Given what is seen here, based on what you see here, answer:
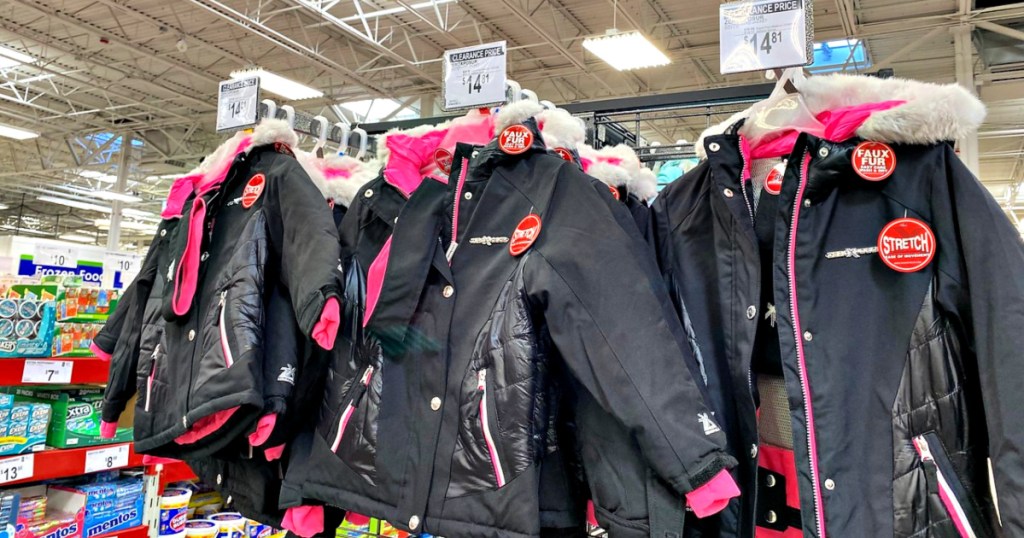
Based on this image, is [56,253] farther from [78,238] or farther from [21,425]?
[78,238]

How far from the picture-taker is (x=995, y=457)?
43.3 inches

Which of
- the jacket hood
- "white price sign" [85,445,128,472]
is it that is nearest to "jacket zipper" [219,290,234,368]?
the jacket hood

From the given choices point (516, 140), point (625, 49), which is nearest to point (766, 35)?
point (516, 140)

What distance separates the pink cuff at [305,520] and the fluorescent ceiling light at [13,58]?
35.6ft

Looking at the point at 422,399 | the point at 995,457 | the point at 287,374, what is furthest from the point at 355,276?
the point at 995,457

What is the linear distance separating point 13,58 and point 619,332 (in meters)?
11.8

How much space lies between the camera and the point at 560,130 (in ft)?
5.15

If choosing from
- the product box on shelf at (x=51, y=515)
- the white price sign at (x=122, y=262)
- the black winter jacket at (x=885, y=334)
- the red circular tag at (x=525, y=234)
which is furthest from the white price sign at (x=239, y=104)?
the white price sign at (x=122, y=262)

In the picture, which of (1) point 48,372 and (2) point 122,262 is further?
(2) point 122,262

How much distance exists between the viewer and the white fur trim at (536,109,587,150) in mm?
1557

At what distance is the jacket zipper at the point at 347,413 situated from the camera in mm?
1498

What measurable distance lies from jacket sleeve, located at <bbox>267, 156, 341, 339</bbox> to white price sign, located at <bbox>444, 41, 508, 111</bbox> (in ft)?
1.50

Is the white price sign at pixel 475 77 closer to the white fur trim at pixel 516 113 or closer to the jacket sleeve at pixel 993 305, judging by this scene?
the white fur trim at pixel 516 113

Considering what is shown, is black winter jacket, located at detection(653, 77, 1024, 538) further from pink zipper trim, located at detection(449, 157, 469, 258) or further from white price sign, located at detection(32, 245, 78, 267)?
white price sign, located at detection(32, 245, 78, 267)
